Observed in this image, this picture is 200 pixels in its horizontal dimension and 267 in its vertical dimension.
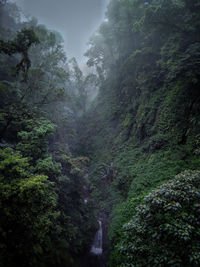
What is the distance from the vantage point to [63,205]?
6859 mm

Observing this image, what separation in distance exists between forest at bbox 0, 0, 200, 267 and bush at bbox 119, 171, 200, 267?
2 cm

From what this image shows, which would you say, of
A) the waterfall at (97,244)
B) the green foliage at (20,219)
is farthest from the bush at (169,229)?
the waterfall at (97,244)

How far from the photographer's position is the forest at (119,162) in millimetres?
3318

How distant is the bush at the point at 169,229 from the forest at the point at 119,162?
0.02 meters

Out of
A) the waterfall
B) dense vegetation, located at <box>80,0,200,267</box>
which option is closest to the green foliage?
dense vegetation, located at <box>80,0,200,267</box>

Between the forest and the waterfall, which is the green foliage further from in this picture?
the waterfall

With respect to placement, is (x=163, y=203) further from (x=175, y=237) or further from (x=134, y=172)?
(x=134, y=172)

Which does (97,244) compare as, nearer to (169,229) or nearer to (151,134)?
(169,229)

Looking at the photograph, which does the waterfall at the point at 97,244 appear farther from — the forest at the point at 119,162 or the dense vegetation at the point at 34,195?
the dense vegetation at the point at 34,195

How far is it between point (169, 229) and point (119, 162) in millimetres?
7702

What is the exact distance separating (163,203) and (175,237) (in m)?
0.64

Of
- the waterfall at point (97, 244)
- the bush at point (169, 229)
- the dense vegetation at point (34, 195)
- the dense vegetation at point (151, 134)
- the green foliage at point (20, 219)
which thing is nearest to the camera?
the bush at point (169, 229)

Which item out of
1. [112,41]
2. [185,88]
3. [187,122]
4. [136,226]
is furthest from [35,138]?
[112,41]

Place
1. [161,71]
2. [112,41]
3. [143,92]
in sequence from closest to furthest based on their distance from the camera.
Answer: [161,71] < [143,92] < [112,41]
